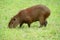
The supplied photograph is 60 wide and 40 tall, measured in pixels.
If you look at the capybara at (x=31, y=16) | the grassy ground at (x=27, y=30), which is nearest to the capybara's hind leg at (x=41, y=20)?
the capybara at (x=31, y=16)

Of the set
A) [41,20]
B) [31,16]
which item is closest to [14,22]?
[31,16]

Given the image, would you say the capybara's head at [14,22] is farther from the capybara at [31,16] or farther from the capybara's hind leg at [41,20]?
the capybara's hind leg at [41,20]

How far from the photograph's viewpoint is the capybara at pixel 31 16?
10.8m

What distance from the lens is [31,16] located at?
35.9ft

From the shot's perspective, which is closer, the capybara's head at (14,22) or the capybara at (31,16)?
the capybara's head at (14,22)

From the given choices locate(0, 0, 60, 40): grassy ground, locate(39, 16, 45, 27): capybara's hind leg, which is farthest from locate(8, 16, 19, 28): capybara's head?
locate(39, 16, 45, 27): capybara's hind leg

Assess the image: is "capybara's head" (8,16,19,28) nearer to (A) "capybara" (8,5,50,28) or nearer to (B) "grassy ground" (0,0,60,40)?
(A) "capybara" (8,5,50,28)

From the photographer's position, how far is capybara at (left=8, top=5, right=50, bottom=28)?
35.4 ft

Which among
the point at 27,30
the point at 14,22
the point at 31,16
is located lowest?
the point at 27,30

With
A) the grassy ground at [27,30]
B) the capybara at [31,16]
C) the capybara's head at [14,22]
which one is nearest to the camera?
the grassy ground at [27,30]

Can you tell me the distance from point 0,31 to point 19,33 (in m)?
0.61

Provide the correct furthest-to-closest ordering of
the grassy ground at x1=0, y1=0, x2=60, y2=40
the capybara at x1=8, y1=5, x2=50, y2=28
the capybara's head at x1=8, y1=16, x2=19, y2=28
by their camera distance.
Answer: the capybara at x1=8, y1=5, x2=50, y2=28, the capybara's head at x1=8, y1=16, x2=19, y2=28, the grassy ground at x1=0, y1=0, x2=60, y2=40

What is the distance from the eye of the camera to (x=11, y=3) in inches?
632

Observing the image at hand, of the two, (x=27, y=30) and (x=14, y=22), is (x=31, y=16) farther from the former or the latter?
(x=27, y=30)
